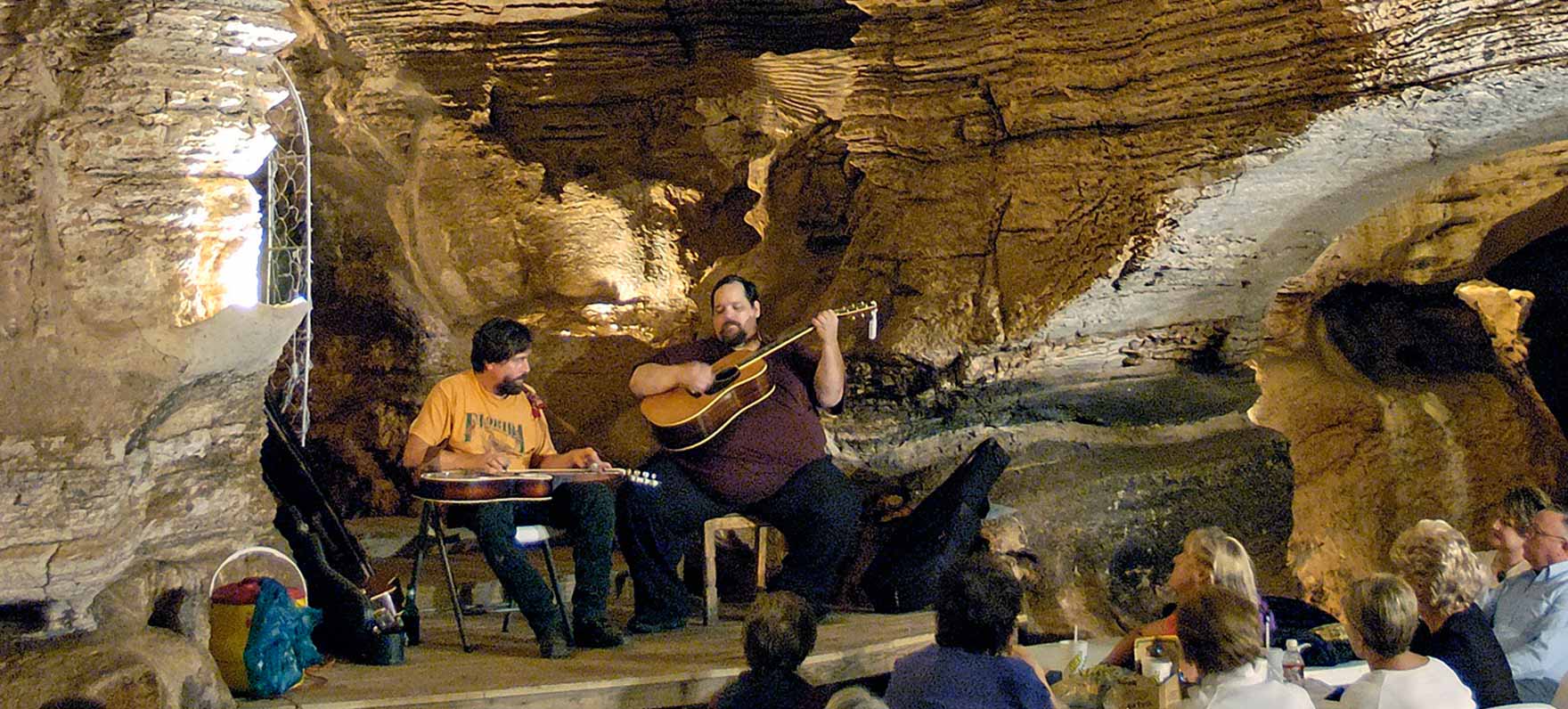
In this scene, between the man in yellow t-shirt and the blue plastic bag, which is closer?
the blue plastic bag

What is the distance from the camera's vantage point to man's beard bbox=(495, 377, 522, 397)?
472cm

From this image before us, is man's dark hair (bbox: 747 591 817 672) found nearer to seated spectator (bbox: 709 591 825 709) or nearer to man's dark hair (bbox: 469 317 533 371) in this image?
seated spectator (bbox: 709 591 825 709)

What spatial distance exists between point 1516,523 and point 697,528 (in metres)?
2.58

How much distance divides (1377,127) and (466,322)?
4.85m

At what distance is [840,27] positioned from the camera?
6.99m

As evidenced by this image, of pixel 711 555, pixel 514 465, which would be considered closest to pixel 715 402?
pixel 711 555

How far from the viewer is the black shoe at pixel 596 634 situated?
4543mm

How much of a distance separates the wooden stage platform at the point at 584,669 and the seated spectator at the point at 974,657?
39.1 inches

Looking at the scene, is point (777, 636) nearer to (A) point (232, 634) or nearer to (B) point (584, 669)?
(B) point (584, 669)

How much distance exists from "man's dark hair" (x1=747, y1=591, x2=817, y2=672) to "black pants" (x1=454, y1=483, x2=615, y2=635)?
50.9 inches

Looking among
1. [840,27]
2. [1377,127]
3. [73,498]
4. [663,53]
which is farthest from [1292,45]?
[73,498]

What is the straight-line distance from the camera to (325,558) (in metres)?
5.11

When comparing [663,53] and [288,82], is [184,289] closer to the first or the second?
[288,82]

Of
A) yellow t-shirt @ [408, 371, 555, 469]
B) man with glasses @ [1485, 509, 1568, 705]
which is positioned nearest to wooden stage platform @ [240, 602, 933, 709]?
yellow t-shirt @ [408, 371, 555, 469]
